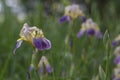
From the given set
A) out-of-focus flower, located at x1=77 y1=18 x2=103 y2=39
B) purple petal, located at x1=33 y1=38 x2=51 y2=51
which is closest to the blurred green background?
out-of-focus flower, located at x1=77 y1=18 x2=103 y2=39

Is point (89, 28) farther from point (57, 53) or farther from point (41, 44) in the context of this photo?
point (41, 44)

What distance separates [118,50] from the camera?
6.80ft

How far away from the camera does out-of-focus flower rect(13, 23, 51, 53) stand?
1325 millimetres

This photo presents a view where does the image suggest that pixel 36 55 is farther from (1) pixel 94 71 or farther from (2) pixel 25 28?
(1) pixel 94 71

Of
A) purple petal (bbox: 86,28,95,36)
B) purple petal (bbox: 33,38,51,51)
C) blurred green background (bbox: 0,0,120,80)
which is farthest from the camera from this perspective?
purple petal (bbox: 86,28,95,36)

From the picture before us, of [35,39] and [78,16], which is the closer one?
[35,39]

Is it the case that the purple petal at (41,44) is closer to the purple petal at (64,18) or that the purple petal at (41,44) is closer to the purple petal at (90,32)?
the purple petal at (64,18)

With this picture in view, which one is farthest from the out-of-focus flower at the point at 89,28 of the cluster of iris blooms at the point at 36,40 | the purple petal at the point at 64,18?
the cluster of iris blooms at the point at 36,40

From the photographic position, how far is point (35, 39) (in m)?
1.38

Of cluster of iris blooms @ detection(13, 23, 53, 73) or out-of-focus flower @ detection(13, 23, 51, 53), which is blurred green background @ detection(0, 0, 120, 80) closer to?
cluster of iris blooms @ detection(13, 23, 53, 73)

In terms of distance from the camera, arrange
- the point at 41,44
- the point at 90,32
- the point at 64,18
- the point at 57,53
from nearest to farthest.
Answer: the point at 41,44 < the point at 64,18 < the point at 90,32 < the point at 57,53

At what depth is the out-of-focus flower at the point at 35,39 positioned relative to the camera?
1325 millimetres

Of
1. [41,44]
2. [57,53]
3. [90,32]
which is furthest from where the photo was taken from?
[57,53]

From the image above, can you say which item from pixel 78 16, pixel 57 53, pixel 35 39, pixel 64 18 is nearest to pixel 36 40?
pixel 35 39
